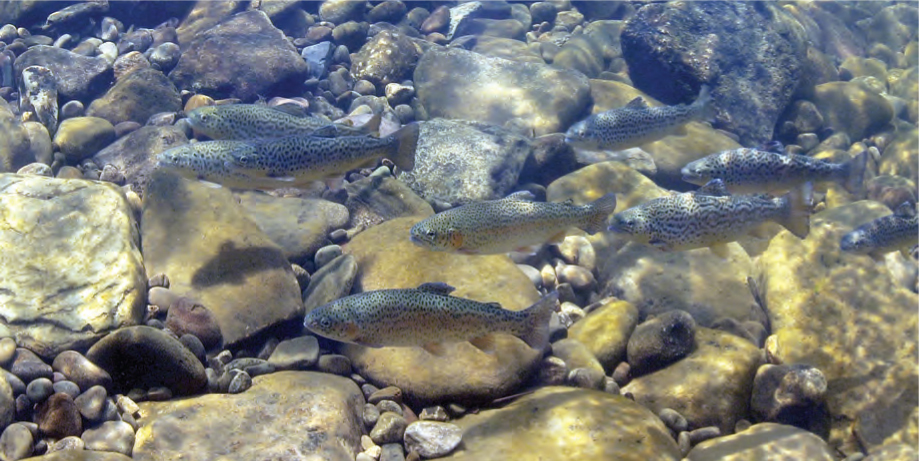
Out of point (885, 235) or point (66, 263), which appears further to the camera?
point (885, 235)

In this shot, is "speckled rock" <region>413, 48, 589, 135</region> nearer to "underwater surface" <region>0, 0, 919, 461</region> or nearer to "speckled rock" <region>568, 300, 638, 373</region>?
"underwater surface" <region>0, 0, 919, 461</region>

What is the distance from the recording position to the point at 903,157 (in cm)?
1070

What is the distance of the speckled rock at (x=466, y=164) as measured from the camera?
8.00 m

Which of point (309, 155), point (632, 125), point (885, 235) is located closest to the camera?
point (309, 155)

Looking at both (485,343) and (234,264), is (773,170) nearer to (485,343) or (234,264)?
(485,343)

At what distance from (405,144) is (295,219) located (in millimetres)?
1839

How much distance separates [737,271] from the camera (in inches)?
283

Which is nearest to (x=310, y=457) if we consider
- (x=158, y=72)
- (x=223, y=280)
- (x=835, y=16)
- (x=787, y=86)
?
(x=223, y=280)

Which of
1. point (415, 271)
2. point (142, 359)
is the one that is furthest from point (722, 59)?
point (142, 359)

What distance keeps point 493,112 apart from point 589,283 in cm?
427

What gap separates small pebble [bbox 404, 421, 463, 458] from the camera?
174 inches

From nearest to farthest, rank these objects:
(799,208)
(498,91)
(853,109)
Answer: (799,208) → (498,91) → (853,109)

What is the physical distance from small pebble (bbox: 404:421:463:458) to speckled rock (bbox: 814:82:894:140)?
1123 centimetres

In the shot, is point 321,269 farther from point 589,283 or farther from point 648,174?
point 648,174
